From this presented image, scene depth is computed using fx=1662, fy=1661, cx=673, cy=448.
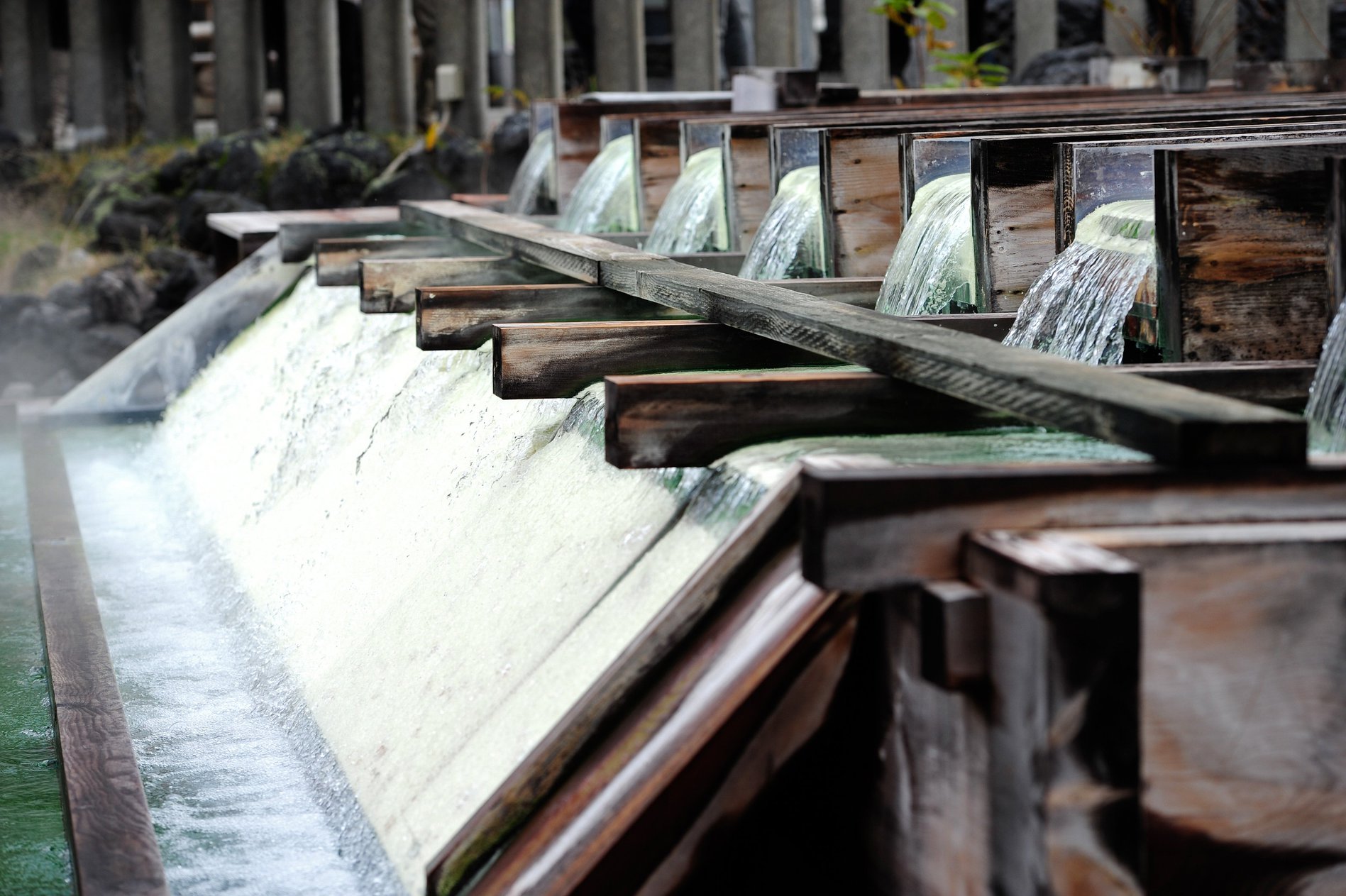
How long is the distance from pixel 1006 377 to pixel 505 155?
12.9 metres

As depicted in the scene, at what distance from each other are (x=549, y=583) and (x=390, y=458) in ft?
5.29

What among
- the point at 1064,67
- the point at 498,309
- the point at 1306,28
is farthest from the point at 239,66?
the point at 498,309

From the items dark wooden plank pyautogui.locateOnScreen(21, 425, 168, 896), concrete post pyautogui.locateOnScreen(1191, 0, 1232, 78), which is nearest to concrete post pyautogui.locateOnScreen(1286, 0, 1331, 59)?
concrete post pyautogui.locateOnScreen(1191, 0, 1232, 78)

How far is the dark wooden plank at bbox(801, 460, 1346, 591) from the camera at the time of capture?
5.92 ft

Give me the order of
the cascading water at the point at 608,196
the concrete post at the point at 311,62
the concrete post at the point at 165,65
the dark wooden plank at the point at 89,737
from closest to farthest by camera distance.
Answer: the dark wooden plank at the point at 89,737 → the cascading water at the point at 608,196 → the concrete post at the point at 311,62 → the concrete post at the point at 165,65

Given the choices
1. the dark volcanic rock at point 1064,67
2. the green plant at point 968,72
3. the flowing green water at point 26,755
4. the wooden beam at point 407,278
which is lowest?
the flowing green water at point 26,755

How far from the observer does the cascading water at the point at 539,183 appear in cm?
816

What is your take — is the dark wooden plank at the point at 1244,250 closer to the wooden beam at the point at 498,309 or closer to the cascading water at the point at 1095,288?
the cascading water at the point at 1095,288

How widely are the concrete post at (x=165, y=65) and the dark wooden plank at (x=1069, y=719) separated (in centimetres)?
1796

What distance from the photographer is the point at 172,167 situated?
620 inches

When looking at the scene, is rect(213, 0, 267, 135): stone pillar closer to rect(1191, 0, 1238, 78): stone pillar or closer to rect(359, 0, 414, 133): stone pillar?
rect(359, 0, 414, 133): stone pillar

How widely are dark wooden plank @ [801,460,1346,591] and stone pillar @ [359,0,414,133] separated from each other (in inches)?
656

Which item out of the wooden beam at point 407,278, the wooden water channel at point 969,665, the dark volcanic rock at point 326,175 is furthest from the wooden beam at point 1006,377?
the dark volcanic rock at point 326,175

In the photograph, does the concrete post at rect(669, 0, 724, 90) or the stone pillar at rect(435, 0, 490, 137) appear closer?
the stone pillar at rect(435, 0, 490, 137)
